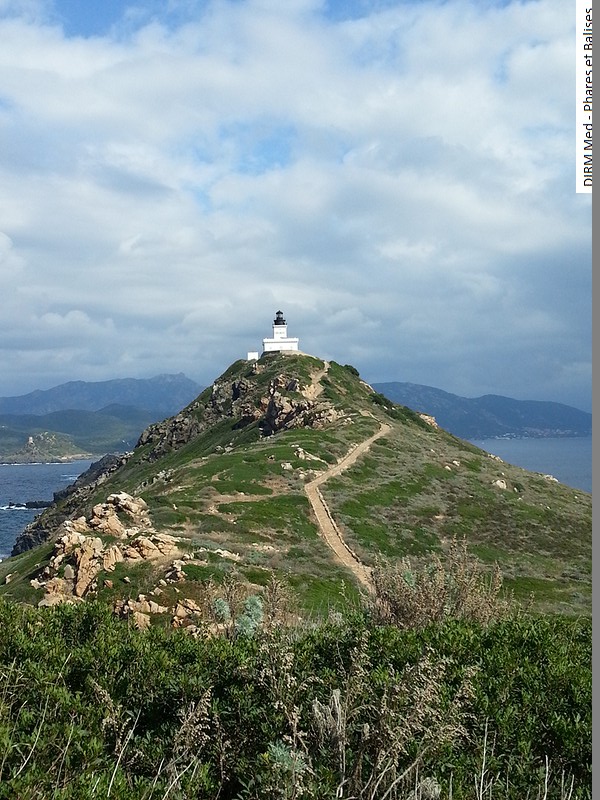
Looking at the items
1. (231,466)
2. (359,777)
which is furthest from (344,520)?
(359,777)

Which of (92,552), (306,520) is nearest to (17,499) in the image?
(306,520)

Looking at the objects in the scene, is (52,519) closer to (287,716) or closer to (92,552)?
(92,552)

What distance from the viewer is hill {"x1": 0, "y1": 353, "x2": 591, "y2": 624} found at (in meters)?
21.9

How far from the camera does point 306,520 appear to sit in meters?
34.8

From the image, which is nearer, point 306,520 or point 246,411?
point 306,520

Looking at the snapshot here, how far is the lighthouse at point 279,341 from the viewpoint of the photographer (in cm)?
10444

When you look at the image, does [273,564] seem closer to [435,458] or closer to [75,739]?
[75,739]

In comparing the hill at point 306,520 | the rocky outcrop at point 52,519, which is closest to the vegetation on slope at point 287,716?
the hill at point 306,520

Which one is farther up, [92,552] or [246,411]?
[246,411]

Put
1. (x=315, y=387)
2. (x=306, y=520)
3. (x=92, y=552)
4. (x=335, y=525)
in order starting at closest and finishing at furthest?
(x=92, y=552) → (x=306, y=520) → (x=335, y=525) → (x=315, y=387)

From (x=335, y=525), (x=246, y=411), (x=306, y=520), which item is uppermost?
(x=246, y=411)

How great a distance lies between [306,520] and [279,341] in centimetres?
7174

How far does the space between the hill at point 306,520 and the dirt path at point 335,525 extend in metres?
0.11

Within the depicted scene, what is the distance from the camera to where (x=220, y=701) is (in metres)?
6.38
